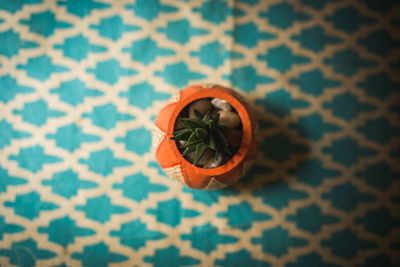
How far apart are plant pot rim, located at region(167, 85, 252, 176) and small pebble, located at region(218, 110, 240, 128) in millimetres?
15

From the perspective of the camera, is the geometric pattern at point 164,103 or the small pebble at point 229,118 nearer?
the small pebble at point 229,118

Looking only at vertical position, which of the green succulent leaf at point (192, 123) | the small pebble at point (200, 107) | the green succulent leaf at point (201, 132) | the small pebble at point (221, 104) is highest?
the small pebble at point (221, 104)

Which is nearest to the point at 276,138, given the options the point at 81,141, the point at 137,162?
the point at 137,162

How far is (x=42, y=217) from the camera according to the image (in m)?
0.86

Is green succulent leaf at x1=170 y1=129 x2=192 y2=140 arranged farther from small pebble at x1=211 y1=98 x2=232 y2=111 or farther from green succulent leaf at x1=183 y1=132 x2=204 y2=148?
small pebble at x1=211 y1=98 x2=232 y2=111

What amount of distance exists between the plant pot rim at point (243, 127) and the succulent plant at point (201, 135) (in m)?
0.03

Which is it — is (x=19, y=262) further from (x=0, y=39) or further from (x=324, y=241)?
(x=324, y=241)

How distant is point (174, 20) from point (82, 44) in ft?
1.10

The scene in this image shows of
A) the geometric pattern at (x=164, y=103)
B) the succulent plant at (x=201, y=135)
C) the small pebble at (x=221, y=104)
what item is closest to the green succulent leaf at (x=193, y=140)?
the succulent plant at (x=201, y=135)

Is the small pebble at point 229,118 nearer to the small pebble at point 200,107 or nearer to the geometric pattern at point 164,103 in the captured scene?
the small pebble at point 200,107

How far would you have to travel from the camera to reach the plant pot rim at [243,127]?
23.8 inches

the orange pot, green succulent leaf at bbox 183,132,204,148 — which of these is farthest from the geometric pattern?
green succulent leaf at bbox 183,132,204,148

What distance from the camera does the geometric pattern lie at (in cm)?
87

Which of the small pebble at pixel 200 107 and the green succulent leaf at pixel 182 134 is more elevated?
the small pebble at pixel 200 107
